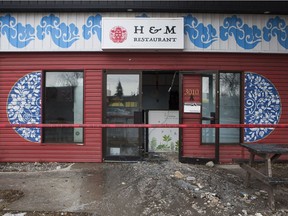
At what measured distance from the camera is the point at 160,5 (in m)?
7.89

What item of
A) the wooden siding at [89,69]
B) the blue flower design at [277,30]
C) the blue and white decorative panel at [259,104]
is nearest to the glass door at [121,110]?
the wooden siding at [89,69]

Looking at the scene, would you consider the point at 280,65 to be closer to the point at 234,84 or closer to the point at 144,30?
the point at 234,84

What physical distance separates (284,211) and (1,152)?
6880mm

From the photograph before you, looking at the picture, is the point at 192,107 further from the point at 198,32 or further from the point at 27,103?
the point at 27,103

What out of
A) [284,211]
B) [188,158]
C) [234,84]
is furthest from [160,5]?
[284,211]

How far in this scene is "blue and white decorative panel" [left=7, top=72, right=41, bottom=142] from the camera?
823 centimetres

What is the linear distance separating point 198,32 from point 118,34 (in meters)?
2.08

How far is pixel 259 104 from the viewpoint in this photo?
831 centimetres

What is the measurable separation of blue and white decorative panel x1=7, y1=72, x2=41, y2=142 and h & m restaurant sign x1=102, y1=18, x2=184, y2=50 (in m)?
2.16

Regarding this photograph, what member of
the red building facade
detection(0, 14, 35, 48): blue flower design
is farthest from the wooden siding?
detection(0, 14, 35, 48): blue flower design

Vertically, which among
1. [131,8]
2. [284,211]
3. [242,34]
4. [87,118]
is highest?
[131,8]

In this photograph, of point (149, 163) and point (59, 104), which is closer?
point (149, 163)

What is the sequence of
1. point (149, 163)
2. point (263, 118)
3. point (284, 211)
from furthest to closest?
point (263, 118) < point (149, 163) < point (284, 211)

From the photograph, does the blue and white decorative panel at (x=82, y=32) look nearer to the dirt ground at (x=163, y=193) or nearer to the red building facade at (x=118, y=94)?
the red building facade at (x=118, y=94)
